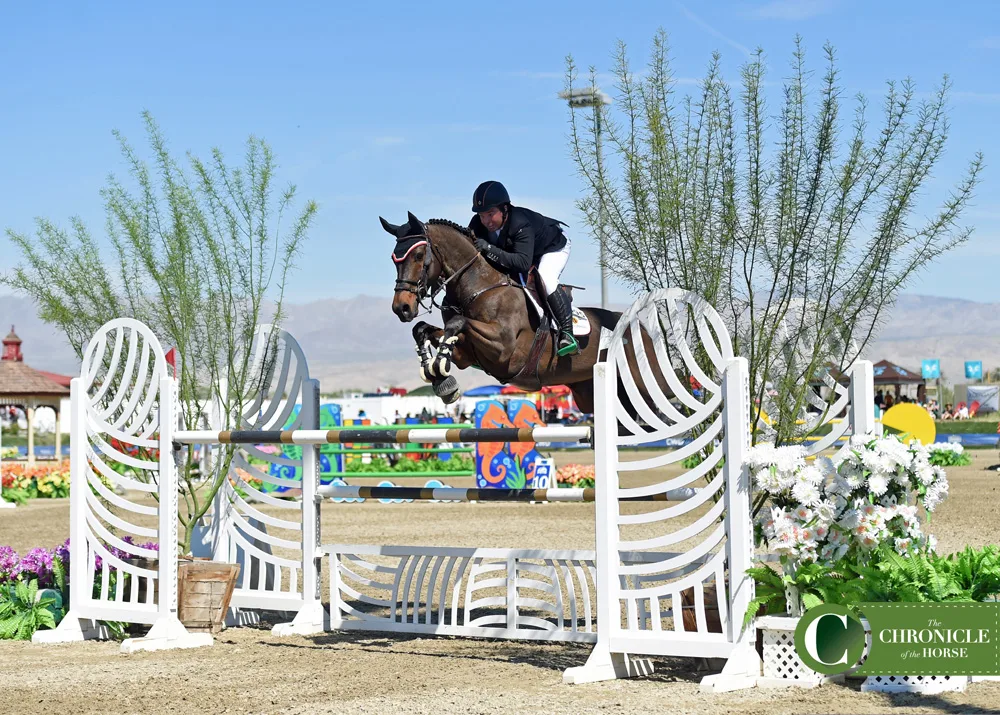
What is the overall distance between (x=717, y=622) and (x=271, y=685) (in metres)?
1.86

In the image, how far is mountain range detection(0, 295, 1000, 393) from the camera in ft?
397

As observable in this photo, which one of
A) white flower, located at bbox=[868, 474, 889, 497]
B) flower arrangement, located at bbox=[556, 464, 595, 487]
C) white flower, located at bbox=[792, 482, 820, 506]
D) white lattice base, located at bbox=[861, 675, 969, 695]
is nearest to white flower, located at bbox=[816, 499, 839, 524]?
white flower, located at bbox=[792, 482, 820, 506]

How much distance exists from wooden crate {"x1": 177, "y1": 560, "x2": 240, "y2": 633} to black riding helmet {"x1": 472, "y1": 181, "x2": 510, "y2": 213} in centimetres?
240

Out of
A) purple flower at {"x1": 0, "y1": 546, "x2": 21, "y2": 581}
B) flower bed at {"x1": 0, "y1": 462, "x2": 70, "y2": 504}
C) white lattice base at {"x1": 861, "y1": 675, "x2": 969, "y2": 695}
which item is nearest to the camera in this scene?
white lattice base at {"x1": 861, "y1": 675, "x2": 969, "y2": 695}

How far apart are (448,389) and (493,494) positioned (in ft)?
1.81

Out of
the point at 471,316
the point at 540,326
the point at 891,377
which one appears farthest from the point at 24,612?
the point at 891,377

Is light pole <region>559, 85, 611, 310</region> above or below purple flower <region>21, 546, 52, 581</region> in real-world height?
above

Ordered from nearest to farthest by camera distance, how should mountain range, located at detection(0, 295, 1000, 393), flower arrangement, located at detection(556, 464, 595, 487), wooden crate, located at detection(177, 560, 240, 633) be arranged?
wooden crate, located at detection(177, 560, 240, 633) < flower arrangement, located at detection(556, 464, 595, 487) < mountain range, located at detection(0, 295, 1000, 393)

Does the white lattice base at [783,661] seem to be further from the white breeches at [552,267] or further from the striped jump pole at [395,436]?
the white breeches at [552,267]

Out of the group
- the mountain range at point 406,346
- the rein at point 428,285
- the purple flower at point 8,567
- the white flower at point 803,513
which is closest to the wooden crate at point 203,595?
the purple flower at point 8,567

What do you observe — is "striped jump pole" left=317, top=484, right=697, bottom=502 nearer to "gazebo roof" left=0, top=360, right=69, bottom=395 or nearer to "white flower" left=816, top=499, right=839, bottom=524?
"white flower" left=816, top=499, right=839, bottom=524

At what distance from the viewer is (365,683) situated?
15.8ft

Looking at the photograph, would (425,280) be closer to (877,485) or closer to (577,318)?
(577,318)

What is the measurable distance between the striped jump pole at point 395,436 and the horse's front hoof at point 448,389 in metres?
0.19
